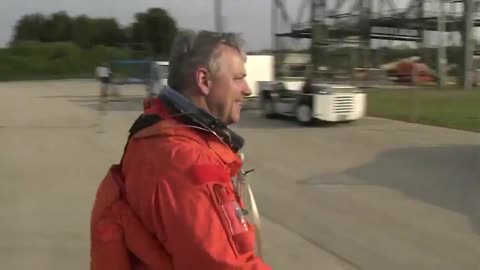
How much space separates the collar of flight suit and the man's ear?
104mm

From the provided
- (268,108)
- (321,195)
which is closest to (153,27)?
(268,108)

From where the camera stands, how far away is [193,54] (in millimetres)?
1943

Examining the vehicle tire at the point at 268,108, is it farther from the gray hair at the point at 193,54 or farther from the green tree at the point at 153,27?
the green tree at the point at 153,27

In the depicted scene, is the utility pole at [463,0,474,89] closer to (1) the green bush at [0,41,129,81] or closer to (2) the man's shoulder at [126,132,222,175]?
(1) the green bush at [0,41,129,81]

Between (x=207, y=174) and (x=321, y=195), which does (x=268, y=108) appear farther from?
(x=207, y=174)

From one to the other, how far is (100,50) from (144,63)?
1836 inches

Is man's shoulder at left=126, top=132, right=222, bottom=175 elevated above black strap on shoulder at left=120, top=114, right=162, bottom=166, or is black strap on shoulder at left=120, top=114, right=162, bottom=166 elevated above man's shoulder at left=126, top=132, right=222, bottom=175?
black strap on shoulder at left=120, top=114, right=162, bottom=166

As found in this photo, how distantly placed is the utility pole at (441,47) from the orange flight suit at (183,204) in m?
40.2

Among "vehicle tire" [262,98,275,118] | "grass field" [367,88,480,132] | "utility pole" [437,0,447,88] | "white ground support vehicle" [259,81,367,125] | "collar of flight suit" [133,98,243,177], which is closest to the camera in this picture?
"collar of flight suit" [133,98,243,177]

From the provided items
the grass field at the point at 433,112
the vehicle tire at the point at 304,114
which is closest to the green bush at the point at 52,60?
the grass field at the point at 433,112

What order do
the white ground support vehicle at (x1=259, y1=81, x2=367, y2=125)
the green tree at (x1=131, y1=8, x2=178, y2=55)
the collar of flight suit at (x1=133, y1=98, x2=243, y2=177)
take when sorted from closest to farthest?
the collar of flight suit at (x1=133, y1=98, x2=243, y2=177) → the white ground support vehicle at (x1=259, y1=81, x2=367, y2=125) → the green tree at (x1=131, y1=8, x2=178, y2=55)

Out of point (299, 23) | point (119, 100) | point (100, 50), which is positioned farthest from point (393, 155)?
point (100, 50)

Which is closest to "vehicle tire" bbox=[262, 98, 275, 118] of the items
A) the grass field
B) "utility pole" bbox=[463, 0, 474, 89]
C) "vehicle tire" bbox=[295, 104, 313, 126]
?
"vehicle tire" bbox=[295, 104, 313, 126]

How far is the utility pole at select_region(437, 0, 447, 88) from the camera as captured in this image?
41.4 m
